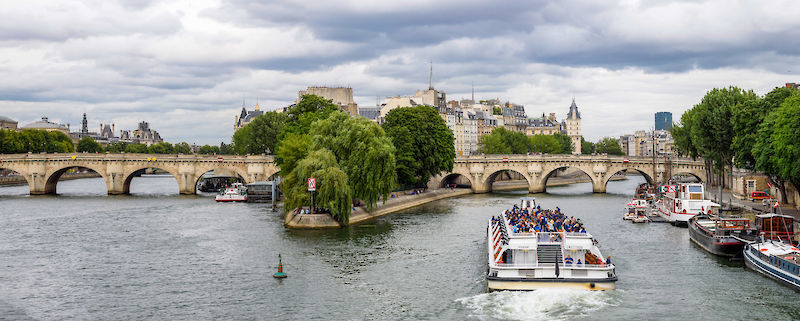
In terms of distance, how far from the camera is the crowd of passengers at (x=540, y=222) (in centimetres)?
4328

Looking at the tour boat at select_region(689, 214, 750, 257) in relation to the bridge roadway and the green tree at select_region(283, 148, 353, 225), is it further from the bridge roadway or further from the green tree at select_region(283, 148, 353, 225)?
the bridge roadway

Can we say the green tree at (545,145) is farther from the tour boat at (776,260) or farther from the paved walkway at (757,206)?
the tour boat at (776,260)

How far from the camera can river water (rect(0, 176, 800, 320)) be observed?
36.3m

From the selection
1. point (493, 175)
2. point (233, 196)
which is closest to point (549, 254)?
point (233, 196)

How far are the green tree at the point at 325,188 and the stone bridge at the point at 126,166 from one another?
49978mm

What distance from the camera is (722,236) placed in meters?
49.8

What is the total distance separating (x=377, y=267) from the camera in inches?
1868

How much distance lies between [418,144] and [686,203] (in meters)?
40.2

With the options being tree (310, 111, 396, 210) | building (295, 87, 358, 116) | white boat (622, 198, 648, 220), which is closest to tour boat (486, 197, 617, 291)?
tree (310, 111, 396, 210)

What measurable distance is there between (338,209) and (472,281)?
938 inches

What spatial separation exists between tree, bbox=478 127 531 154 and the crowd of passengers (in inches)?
4321

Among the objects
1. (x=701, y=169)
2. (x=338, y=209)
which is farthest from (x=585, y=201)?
(x=338, y=209)

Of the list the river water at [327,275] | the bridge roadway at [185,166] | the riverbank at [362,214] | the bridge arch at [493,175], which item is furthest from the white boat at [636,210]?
the bridge arch at [493,175]

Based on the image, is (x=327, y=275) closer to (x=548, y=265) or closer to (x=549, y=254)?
(x=549, y=254)
